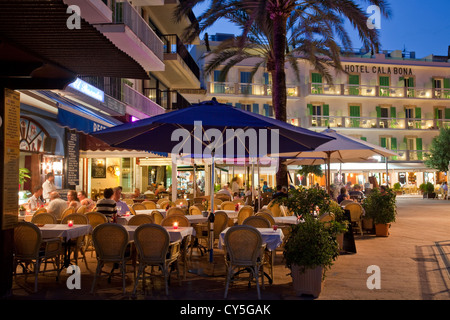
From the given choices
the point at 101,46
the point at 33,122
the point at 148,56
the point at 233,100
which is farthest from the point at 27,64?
the point at 233,100

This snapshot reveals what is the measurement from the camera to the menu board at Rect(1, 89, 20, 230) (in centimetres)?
627

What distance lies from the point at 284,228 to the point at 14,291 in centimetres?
538

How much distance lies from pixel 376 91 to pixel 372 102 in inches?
49.3

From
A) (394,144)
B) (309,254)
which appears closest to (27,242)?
(309,254)

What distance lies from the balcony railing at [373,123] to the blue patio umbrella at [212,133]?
31.5 metres

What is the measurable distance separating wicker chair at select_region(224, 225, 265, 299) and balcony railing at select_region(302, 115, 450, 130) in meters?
35.6

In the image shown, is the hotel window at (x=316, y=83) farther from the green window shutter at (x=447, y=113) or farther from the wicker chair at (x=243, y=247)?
the wicker chair at (x=243, y=247)

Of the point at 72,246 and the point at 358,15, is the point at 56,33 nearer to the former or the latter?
the point at 72,246

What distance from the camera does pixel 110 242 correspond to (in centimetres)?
679

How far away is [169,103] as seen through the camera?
25422 mm

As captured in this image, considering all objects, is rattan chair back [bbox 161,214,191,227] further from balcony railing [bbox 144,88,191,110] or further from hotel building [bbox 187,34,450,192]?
A: hotel building [bbox 187,34,450,192]

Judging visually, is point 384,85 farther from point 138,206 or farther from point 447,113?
point 138,206

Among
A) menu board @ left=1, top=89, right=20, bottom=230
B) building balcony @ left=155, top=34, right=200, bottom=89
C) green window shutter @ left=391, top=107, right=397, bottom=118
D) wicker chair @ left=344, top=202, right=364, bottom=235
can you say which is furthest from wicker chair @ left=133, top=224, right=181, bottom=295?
green window shutter @ left=391, top=107, right=397, bottom=118

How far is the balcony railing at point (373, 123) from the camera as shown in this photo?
41656mm
